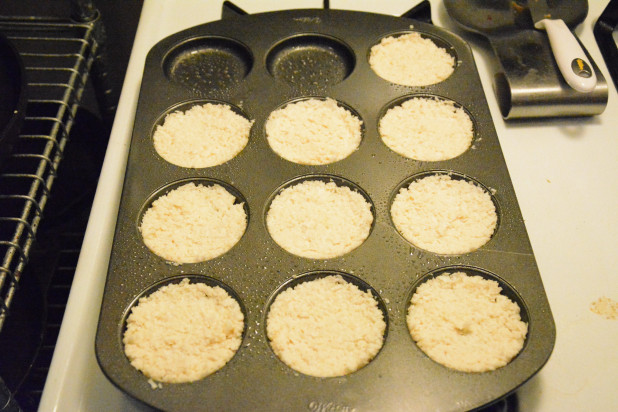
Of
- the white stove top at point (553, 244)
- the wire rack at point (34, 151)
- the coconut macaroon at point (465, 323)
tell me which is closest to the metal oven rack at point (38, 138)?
the wire rack at point (34, 151)

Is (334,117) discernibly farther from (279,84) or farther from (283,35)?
(283,35)

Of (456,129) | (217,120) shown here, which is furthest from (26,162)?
(456,129)

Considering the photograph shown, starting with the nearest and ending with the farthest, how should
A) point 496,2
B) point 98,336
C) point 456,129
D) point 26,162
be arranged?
point 98,336 < point 456,129 < point 26,162 < point 496,2

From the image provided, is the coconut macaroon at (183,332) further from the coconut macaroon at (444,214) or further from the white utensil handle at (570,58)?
the white utensil handle at (570,58)

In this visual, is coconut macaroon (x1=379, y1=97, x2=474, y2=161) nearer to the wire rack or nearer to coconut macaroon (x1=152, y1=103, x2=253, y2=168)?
coconut macaroon (x1=152, y1=103, x2=253, y2=168)

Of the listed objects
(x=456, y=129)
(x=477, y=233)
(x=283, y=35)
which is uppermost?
(x=283, y=35)

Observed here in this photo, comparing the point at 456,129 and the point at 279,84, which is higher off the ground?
the point at 279,84
